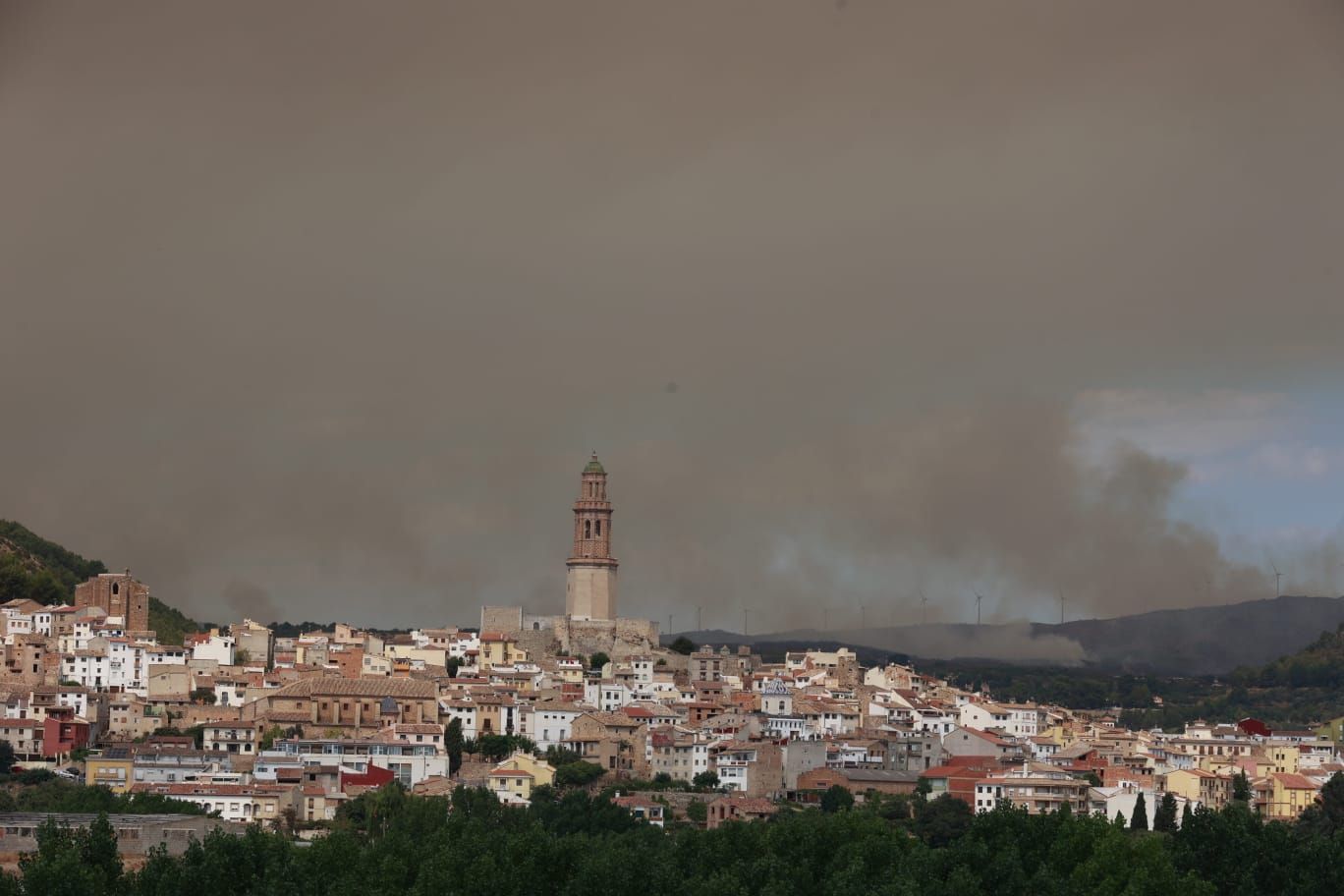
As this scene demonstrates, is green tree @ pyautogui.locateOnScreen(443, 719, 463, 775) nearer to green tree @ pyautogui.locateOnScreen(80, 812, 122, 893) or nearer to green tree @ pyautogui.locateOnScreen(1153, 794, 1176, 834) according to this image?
green tree @ pyautogui.locateOnScreen(1153, 794, 1176, 834)

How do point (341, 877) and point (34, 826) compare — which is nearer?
point (341, 877)

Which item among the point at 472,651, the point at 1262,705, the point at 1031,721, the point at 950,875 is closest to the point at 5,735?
the point at 472,651

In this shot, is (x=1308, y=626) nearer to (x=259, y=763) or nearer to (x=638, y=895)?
(x=259, y=763)

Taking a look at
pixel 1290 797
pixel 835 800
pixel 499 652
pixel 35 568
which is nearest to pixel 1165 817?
pixel 835 800

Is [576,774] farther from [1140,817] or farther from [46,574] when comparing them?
[46,574]

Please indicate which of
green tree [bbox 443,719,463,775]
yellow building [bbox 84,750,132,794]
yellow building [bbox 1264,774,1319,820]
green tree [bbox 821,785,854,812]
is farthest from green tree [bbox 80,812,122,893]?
yellow building [bbox 1264,774,1319,820]

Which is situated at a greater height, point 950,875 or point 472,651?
point 472,651

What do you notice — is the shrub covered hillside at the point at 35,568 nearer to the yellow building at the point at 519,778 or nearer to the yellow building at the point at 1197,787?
the yellow building at the point at 519,778
